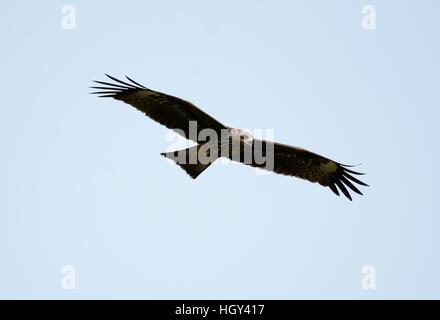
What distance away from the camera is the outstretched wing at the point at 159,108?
9.58 meters

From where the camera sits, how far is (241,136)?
934 cm

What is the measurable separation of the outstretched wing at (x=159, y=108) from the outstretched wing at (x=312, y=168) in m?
1.01

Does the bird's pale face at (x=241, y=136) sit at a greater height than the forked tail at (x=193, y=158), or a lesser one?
greater

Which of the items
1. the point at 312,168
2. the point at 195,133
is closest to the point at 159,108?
the point at 195,133

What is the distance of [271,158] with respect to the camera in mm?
10211

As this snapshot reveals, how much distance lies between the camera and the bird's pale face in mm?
9344

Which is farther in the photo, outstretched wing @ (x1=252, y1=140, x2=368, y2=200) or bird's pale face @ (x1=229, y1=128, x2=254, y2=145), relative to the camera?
outstretched wing @ (x1=252, y1=140, x2=368, y2=200)

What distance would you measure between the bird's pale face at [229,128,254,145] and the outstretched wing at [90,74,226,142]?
236mm

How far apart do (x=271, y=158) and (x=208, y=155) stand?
1.11 m

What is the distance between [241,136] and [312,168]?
5.17ft

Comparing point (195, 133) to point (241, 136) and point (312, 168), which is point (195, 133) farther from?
point (312, 168)
